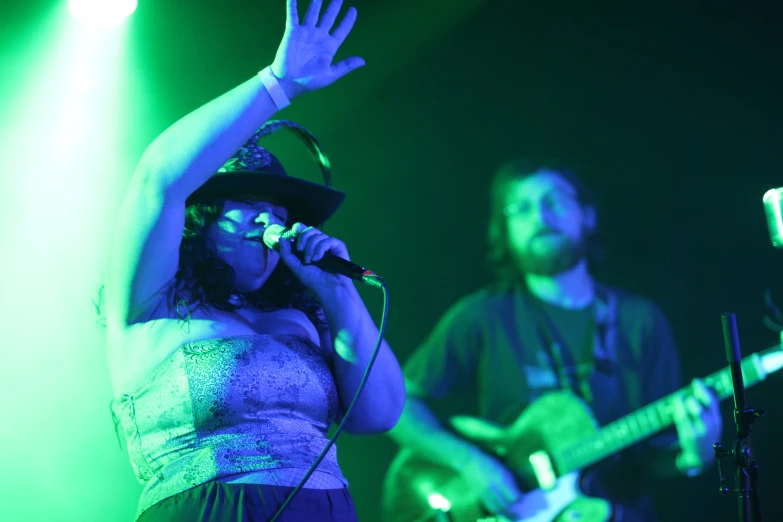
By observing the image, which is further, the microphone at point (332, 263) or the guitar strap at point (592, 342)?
the guitar strap at point (592, 342)

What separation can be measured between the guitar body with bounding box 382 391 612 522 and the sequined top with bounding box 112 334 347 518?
1224 mm

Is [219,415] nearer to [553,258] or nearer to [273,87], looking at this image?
[273,87]

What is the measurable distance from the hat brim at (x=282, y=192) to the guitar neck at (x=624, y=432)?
1.22m

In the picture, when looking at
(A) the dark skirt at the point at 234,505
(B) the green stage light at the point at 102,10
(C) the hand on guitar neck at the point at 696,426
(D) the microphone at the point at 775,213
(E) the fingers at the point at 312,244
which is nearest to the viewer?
(A) the dark skirt at the point at 234,505

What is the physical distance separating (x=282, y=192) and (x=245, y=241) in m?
0.14

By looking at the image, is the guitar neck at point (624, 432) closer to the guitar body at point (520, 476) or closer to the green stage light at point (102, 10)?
the guitar body at point (520, 476)

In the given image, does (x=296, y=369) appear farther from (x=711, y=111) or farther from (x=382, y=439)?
(x=711, y=111)

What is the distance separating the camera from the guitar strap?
2424 mm

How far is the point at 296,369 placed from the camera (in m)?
1.31

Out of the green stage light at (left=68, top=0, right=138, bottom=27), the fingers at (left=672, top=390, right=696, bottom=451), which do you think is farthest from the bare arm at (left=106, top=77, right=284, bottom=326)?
the green stage light at (left=68, top=0, right=138, bottom=27)

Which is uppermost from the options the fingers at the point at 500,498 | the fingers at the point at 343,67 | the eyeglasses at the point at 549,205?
the fingers at the point at 343,67

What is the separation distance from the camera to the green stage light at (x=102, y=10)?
2.75 m

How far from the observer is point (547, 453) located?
93.9 inches

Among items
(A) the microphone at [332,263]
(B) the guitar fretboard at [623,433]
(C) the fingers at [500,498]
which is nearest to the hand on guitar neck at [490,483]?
(C) the fingers at [500,498]
